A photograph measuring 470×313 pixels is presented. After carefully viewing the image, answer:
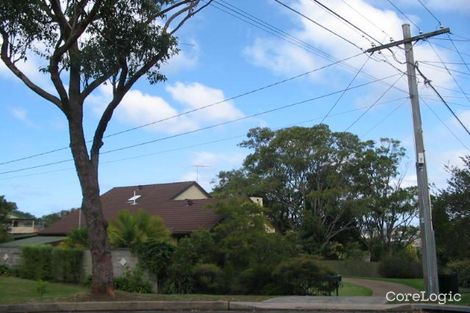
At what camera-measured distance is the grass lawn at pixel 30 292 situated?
52.2 ft

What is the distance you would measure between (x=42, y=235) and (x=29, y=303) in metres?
29.6

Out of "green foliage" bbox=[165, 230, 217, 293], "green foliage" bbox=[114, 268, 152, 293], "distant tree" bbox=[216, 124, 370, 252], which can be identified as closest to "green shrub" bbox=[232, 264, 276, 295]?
"green foliage" bbox=[165, 230, 217, 293]

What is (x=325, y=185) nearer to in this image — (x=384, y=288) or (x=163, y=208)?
(x=163, y=208)

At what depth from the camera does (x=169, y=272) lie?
825 inches

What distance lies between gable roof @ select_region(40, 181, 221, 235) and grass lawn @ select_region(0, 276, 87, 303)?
10397 mm

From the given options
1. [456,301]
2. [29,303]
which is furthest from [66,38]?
[456,301]

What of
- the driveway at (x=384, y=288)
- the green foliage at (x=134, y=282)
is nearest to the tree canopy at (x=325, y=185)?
the driveway at (x=384, y=288)

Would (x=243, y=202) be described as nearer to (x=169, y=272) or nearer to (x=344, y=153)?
(x=169, y=272)

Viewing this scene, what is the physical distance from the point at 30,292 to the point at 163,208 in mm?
19630

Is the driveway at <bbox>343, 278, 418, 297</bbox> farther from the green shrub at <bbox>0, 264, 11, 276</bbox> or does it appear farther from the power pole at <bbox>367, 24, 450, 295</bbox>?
the green shrub at <bbox>0, 264, 11, 276</bbox>

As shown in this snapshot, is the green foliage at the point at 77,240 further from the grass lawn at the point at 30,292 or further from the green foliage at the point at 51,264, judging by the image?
the grass lawn at the point at 30,292

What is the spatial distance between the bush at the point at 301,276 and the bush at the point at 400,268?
20.3 metres

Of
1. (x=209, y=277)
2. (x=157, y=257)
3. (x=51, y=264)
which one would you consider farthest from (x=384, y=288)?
(x=51, y=264)

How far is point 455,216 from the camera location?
2030 centimetres
